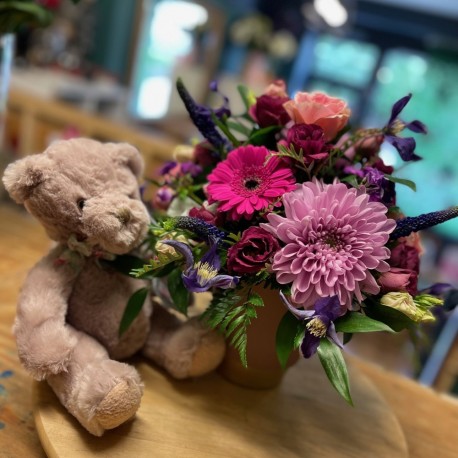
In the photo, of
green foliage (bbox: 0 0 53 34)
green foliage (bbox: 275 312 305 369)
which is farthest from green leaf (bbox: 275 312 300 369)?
green foliage (bbox: 0 0 53 34)

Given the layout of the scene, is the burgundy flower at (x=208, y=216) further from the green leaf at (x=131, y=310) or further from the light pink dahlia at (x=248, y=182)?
the green leaf at (x=131, y=310)

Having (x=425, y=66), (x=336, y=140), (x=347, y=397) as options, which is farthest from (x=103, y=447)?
(x=425, y=66)

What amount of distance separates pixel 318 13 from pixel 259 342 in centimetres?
277

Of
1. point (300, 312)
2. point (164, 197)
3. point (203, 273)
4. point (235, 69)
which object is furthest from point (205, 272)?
point (235, 69)

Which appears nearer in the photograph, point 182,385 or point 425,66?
point 182,385

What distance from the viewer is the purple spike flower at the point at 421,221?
0.51m

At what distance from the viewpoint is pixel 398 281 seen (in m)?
0.52

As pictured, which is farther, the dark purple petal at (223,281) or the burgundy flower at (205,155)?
the burgundy flower at (205,155)

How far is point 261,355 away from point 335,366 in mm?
172

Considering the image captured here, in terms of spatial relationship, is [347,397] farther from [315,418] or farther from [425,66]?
[425,66]

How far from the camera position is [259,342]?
0.61 meters

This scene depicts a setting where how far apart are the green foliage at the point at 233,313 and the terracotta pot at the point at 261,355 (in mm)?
42

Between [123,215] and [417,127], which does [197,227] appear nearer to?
[123,215]

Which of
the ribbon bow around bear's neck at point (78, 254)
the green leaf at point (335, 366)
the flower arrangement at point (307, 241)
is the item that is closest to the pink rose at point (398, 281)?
the flower arrangement at point (307, 241)
